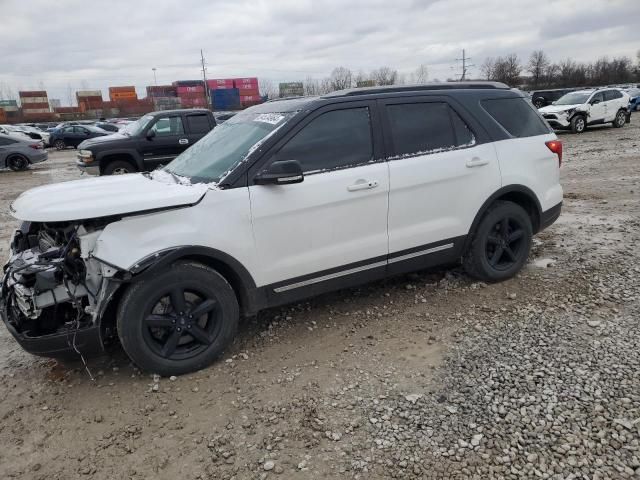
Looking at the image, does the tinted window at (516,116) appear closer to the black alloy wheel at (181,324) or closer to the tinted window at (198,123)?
the black alloy wheel at (181,324)

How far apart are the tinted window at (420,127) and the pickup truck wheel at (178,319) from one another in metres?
1.86

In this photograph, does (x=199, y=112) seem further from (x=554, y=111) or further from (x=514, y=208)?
(x=554, y=111)

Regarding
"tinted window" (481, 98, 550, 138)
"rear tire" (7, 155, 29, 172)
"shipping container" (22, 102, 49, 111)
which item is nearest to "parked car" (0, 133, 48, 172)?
"rear tire" (7, 155, 29, 172)

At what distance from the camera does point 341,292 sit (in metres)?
4.74

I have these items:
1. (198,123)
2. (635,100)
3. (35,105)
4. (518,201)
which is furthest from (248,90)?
(518,201)

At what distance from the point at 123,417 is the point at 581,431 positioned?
8.82 ft

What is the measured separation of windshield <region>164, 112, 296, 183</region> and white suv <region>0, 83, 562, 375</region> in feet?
0.06

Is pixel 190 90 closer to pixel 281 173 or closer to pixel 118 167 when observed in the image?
pixel 118 167

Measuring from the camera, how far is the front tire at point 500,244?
15.0 feet

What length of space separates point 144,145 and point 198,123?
4.61 ft

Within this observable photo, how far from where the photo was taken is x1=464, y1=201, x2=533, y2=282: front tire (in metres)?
4.57

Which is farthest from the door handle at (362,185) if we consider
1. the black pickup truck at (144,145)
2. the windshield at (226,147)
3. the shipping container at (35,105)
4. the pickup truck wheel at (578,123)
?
the shipping container at (35,105)

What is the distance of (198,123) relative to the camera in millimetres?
12039

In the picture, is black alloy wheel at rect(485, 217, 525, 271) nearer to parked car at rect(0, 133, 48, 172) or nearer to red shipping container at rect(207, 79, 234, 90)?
parked car at rect(0, 133, 48, 172)
